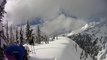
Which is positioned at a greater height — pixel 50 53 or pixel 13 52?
pixel 13 52

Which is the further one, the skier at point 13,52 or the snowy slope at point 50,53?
the snowy slope at point 50,53

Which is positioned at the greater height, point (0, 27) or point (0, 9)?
point (0, 9)

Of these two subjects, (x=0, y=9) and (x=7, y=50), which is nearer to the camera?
(x=0, y=9)

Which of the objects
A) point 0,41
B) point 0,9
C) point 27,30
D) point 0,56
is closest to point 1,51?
point 0,56

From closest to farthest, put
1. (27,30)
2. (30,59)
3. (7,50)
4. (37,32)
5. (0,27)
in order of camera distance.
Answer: (0,27) → (7,50) → (30,59) → (27,30) → (37,32)

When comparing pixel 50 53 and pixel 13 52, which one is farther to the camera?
pixel 50 53

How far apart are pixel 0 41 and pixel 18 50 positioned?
8430 mm

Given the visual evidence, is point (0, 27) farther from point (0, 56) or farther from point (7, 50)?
point (7, 50)

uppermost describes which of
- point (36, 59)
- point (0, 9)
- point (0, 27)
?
point (0, 9)

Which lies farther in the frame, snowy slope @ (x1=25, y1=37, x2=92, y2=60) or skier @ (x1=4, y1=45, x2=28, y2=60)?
snowy slope @ (x1=25, y1=37, x2=92, y2=60)

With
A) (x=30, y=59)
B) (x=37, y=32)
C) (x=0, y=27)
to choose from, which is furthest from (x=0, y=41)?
(x=37, y=32)

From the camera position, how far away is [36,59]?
24.1m

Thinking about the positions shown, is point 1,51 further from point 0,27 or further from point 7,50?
point 0,27

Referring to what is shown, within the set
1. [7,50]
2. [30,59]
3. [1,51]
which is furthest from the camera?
[30,59]
